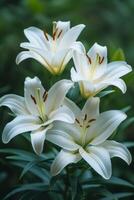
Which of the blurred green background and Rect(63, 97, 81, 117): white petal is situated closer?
Rect(63, 97, 81, 117): white petal

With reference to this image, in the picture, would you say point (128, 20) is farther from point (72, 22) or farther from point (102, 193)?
point (102, 193)

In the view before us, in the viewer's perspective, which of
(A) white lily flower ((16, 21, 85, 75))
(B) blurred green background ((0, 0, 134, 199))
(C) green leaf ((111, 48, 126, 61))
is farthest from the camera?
(B) blurred green background ((0, 0, 134, 199))

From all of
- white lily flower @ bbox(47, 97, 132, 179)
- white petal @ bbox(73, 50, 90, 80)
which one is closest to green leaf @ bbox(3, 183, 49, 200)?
white lily flower @ bbox(47, 97, 132, 179)

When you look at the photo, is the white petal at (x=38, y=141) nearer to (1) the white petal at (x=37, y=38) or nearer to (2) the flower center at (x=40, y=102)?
(2) the flower center at (x=40, y=102)

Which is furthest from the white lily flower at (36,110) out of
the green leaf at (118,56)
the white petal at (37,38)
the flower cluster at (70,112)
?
the green leaf at (118,56)

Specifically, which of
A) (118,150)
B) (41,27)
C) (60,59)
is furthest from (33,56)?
(41,27)

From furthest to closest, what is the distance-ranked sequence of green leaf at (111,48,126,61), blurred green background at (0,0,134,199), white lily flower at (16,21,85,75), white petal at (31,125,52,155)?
blurred green background at (0,0,134,199) → green leaf at (111,48,126,61) → white lily flower at (16,21,85,75) → white petal at (31,125,52,155)

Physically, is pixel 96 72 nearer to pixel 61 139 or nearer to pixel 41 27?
pixel 61 139

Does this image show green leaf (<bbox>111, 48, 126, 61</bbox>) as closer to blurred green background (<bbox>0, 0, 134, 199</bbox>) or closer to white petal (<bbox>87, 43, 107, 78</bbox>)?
white petal (<bbox>87, 43, 107, 78</bbox>)
